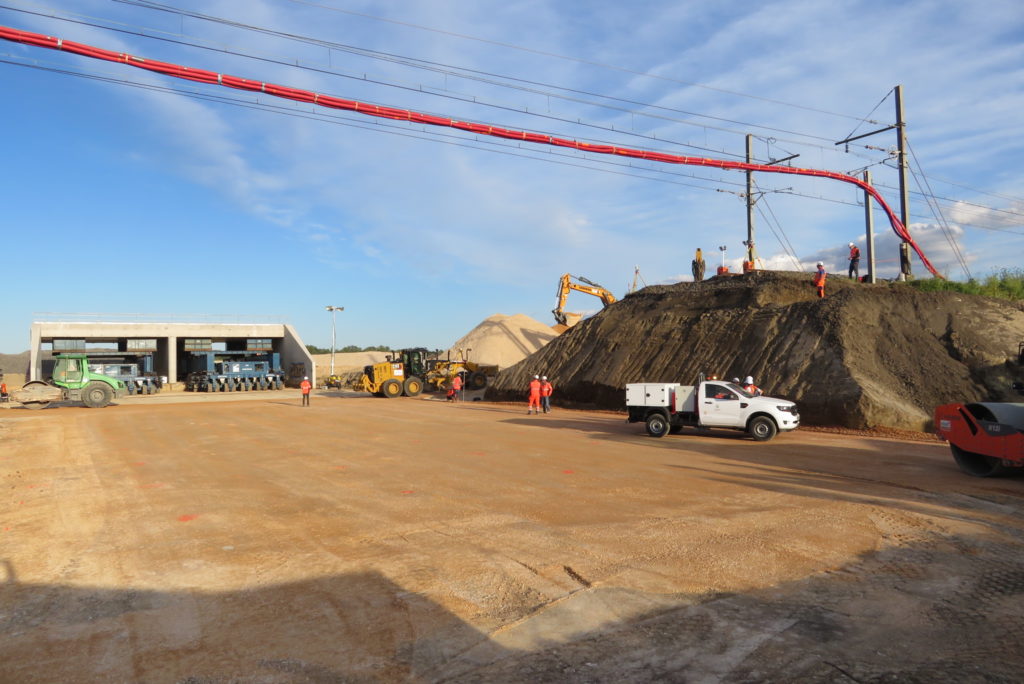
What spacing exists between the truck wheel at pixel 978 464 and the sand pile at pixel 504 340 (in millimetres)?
46733

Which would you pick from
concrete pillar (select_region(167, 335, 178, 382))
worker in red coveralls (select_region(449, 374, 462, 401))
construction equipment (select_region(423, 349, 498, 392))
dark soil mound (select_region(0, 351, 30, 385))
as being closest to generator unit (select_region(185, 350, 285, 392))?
concrete pillar (select_region(167, 335, 178, 382))

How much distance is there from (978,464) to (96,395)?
37649mm

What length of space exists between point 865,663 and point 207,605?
5.39 meters

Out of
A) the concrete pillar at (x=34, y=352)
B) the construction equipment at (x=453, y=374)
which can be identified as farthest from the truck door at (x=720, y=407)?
the concrete pillar at (x=34, y=352)

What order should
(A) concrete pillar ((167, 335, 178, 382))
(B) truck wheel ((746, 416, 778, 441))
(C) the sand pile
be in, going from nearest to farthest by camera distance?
1. (B) truck wheel ((746, 416, 778, 441))
2. (A) concrete pillar ((167, 335, 178, 382))
3. (C) the sand pile

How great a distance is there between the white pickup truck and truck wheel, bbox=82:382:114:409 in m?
29.3

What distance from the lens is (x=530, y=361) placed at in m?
38.1

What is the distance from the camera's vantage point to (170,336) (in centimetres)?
5431

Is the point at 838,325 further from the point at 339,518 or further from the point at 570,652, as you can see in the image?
the point at 570,652

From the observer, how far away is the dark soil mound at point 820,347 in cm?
2125

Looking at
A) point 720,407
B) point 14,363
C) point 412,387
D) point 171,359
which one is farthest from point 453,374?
point 14,363

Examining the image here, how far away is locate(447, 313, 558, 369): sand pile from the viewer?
6106 cm

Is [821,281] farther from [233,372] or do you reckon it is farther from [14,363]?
[14,363]

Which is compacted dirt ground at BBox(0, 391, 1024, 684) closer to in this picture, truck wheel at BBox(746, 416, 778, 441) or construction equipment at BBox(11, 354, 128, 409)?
truck wheel at BBox(746, 416, 778, 441)
